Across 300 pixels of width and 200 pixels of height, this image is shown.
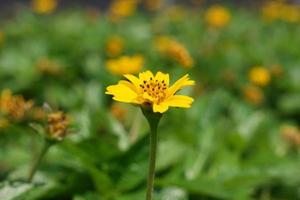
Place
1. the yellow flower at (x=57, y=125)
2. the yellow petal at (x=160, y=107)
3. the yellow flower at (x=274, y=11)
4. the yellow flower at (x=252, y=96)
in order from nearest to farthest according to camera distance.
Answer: the yellow petal at (x=160, y=107), the yellow flower at (x=57, y=125), the yellow flower at (x=252, y=96), the yellow flower at (x=274, y=11)

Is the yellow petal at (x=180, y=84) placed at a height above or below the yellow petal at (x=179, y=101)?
above

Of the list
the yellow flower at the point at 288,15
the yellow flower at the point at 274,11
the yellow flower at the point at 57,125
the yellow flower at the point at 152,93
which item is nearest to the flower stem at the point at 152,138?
the yellow flower at the point at 152,93

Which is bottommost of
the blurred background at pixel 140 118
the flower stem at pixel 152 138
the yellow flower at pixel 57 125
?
the flower stem at pixel 152 138

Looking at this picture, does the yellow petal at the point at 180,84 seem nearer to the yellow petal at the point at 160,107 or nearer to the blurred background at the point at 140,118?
the yellow petal at the point at 160,107

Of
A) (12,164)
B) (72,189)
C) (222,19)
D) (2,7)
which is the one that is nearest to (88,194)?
(72,189)

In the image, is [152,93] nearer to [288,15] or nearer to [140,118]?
[140,118]

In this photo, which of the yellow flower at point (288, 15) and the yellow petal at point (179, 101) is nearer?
the yellow petal at point (179, 101)
